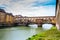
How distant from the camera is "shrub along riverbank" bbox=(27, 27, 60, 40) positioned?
2.88 metres

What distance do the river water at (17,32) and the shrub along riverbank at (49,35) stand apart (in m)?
0.10

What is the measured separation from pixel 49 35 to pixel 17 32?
0.59 m

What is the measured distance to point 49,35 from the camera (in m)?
2.92

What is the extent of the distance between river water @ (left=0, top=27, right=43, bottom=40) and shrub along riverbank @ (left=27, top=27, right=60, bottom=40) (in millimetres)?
99

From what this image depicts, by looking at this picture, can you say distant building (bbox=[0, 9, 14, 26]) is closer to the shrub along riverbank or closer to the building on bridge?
the building on bridge

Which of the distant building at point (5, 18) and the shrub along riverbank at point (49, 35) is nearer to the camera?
the shrub along riverbank at point (49, 35)

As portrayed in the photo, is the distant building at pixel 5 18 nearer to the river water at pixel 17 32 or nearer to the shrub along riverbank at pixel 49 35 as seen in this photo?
the river water at pixel 17 32

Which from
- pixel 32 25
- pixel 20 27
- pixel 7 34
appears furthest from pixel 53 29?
pixel 7 34

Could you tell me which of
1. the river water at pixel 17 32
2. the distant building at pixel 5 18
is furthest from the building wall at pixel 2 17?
the river water at pixel 17 32

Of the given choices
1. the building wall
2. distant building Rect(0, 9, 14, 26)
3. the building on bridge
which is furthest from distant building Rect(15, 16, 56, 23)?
the building wall

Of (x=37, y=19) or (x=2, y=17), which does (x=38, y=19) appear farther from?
(x=2, y=17)

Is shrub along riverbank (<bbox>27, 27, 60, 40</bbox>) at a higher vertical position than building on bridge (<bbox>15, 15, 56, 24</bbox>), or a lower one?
lower

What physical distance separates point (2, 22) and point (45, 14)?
790mm

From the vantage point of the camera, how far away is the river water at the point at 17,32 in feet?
10.1
